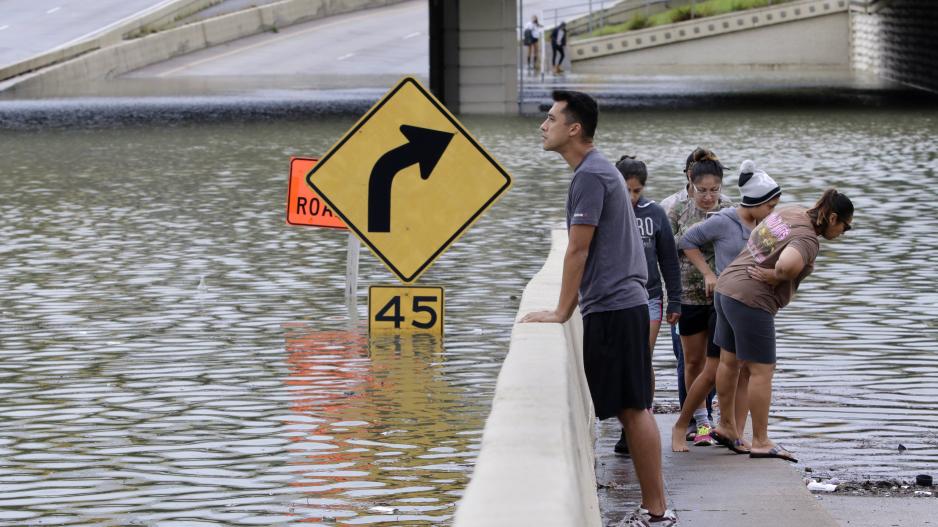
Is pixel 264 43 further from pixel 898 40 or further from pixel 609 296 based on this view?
pixel 609 296

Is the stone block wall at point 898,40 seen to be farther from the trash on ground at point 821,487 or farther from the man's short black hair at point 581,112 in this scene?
the man's short black hair at point 581,112

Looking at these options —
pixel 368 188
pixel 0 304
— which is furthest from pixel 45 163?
pixel 368 188

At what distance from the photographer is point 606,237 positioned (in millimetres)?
7148

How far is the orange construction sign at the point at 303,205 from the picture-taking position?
13.5 m

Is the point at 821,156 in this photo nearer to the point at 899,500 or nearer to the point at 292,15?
the point at 899,500

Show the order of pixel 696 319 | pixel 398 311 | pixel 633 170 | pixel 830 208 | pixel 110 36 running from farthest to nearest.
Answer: pixel 110 36
pixel 398 311
pixel 696 319
pixel 633 170
pixel 830 208

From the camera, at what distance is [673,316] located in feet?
29.3

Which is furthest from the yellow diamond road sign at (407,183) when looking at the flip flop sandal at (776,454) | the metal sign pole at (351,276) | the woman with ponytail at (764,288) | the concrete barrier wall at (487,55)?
the concrete barrier wall at (487,55)

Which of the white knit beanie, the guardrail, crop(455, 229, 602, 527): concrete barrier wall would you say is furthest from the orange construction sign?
the guardrail

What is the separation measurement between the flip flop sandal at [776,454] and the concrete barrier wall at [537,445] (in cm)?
87

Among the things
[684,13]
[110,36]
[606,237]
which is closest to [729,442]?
[606,237]

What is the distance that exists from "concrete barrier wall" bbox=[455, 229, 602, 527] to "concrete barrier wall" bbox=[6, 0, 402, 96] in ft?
152

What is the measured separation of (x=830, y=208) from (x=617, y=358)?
160 cm

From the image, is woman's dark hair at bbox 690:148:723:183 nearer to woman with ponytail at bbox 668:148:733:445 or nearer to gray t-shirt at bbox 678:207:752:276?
woman with ponytail at bbox 668:148:733:445
